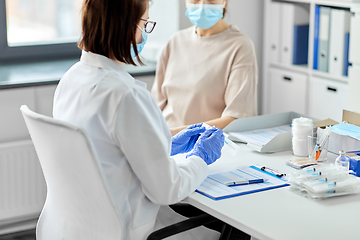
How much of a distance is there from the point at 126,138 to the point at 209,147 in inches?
15.8

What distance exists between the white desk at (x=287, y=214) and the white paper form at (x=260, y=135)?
376mm

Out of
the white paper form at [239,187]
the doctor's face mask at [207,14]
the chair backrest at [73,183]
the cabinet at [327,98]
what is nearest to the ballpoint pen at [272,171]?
the white paper form at [239,187]

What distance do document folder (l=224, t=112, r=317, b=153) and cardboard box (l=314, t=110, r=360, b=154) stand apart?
0.47 feet

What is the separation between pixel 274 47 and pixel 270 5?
0.26m

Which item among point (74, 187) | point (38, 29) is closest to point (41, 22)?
point (38, 29)

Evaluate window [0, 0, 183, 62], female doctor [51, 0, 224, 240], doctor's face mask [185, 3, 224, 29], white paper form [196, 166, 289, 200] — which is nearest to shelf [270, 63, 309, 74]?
window [0, 0, 183, 62]

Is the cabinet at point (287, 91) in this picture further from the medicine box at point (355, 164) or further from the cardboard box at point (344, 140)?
the medicine box at point (355, 164)

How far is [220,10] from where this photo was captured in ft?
7.22

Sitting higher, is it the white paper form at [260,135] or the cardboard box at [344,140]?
the cardboard box at [344,140]

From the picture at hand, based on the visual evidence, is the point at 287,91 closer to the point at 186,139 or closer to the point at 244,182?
the point at 186,139

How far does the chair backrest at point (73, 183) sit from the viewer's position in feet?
3.90

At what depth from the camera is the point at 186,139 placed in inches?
64.6

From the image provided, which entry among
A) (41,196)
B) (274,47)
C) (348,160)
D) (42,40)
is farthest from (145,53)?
(348,160)

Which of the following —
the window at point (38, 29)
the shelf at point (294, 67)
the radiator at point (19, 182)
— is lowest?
the radiator at point (19, 182)
